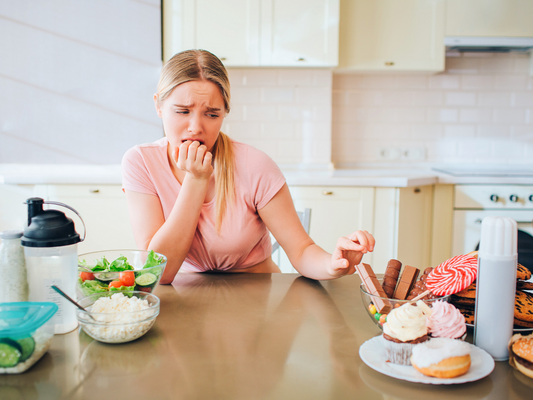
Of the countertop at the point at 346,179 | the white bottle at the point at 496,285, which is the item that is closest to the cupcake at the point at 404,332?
the white bottle at the point at 496,285

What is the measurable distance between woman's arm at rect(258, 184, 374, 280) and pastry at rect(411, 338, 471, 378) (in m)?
0.32

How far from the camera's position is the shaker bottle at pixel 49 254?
0.72 metres

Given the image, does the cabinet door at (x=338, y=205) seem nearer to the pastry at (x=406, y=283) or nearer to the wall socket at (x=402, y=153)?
the wall socket at (x=402, y=153)

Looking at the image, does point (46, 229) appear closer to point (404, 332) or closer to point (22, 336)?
point (22, 336)

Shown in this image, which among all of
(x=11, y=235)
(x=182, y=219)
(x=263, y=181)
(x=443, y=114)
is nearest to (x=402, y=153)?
(x=443, y=114)

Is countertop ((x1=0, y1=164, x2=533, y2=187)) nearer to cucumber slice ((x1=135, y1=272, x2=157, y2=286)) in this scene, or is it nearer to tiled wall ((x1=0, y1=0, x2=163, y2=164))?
tiled wall ((x1=0, y1=0, x2=163, y2=164))

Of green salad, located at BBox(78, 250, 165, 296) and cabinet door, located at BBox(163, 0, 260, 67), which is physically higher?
cabinet door, located at BBox(163, 0, 260, 67)

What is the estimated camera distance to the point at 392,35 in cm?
284

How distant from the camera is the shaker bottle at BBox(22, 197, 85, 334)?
2.36ft

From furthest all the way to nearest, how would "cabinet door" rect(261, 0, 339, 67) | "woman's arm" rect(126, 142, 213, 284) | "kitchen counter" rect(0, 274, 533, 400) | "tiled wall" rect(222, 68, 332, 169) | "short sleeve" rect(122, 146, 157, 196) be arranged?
"tiled wall" rect(222, 68, 332, 169)
"cabinet door" rect(261, 0, 339, 67)
"short sleeve" rect(122, 146, 157, 196)
"woman's arm" rect(126, 142, 213, 284)
"kitchen counter" rect(0, 274, 533, 400)

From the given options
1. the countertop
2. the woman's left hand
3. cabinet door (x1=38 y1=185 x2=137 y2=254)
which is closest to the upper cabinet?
the countertop

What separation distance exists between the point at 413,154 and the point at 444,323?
2706mm

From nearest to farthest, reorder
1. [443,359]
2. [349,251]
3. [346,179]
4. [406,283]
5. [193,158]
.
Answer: [443,359] < [406,283] < [349,251] < [193,158] < [346,179]

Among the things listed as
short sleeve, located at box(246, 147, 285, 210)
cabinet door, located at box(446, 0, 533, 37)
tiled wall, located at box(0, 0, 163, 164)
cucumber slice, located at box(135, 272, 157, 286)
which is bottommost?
cucumber slice, located at box(135, 272, 157, 286)
